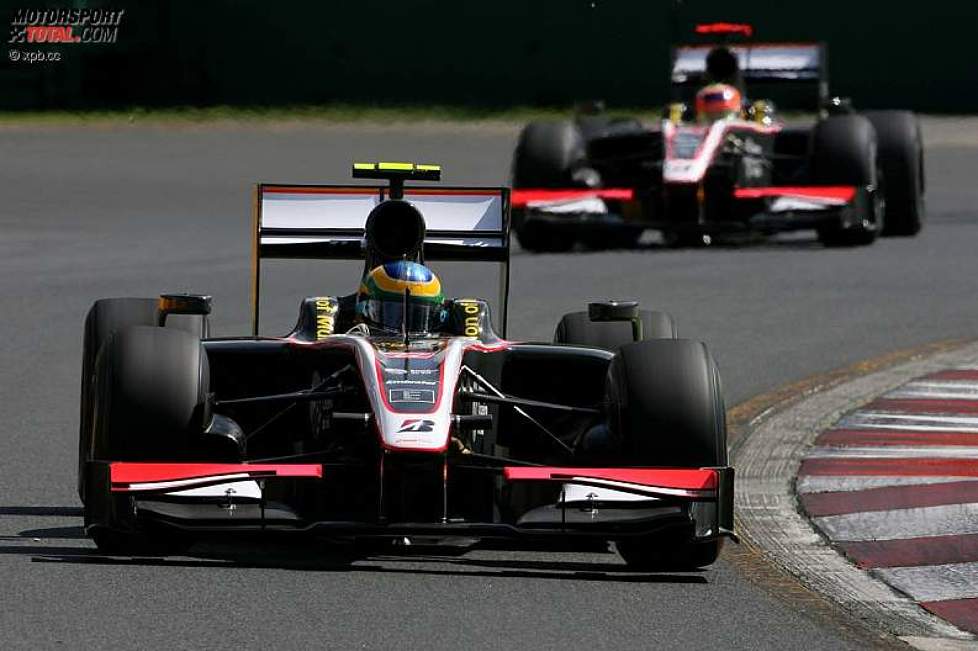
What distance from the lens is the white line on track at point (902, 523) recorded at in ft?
28.1

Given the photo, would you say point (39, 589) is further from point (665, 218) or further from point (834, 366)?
point (665, 218)

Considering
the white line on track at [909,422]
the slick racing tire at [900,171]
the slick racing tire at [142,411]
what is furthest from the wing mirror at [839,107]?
the slick racing tire at [142,411]

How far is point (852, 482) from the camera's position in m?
9.65

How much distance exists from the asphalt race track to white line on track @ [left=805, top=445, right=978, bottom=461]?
1549 mm

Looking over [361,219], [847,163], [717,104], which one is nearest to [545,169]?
[717,104]

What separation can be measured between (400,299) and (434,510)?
4.62 feet

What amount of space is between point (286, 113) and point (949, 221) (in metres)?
13.8

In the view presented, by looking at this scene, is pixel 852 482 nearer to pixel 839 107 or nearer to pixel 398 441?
pixel 398 441

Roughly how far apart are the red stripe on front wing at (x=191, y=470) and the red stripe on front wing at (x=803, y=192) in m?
12.3

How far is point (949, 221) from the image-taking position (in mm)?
23531

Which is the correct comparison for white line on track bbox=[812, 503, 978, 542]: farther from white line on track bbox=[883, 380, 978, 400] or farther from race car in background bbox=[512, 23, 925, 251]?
race car in background bbox=[512, 23, 925, 251]

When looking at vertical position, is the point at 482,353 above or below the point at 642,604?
above

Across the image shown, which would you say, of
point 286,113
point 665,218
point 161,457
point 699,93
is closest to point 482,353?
point 161,457

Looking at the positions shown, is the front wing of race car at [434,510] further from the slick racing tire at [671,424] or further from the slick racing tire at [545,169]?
the slick racing tire at [545,169]
